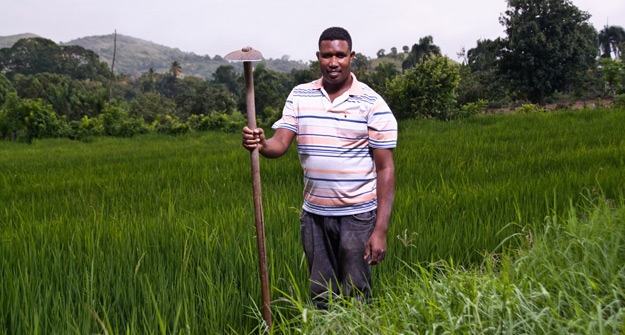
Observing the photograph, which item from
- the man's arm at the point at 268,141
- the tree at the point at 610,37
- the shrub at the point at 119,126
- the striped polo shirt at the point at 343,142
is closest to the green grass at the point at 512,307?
the striped polo shirt at the point at 343,142

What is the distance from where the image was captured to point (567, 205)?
11.5 feet

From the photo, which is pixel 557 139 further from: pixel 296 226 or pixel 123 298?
pixel 123 298

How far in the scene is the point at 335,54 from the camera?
181 centimetres

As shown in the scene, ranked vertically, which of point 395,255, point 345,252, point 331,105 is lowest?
point 395,255

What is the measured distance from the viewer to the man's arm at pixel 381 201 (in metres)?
1.82

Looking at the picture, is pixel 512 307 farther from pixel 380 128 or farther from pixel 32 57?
pixel 32 57

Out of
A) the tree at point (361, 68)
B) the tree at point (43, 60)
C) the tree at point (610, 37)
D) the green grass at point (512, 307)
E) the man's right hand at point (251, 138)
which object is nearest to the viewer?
the man's right hand at point (251, 138)

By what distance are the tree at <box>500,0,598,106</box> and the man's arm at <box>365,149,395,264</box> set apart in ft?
96.0

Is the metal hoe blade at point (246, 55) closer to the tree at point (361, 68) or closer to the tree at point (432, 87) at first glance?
the tree at point (361, 68)

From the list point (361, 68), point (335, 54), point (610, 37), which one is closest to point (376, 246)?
point (335, 54)

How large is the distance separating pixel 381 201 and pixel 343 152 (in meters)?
0.23

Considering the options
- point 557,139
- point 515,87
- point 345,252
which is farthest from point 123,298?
point 515,87

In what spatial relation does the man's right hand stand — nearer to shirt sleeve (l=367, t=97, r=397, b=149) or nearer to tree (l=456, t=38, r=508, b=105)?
shirt sleeve (l=367, t=97, r=397, b=149)

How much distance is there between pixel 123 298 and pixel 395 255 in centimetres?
134
